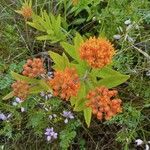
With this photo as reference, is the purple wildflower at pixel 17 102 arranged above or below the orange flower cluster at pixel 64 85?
below

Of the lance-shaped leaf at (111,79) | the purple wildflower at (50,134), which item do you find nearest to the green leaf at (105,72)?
the lance-shaped leaf at (111,79)

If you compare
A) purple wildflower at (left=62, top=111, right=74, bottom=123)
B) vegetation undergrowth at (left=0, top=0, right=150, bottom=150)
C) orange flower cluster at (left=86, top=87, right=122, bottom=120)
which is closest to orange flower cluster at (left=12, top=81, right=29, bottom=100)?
vegetation undergrowth at (left=0, top=0, right=150, bottom=150)

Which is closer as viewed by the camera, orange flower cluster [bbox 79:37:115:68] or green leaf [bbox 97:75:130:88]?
orange flower cluster [bbox 79:37:115:68]

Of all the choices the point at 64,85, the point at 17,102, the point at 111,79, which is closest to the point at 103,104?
the point at 64,85

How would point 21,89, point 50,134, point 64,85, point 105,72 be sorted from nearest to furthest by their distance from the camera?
point 64,85 → point 21,89 → point 105,72 → point 50,134

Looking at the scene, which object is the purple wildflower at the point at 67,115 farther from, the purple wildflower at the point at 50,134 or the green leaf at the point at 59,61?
the green leaf at the point at 59,61

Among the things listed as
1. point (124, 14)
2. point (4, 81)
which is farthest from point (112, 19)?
point (4, 81)

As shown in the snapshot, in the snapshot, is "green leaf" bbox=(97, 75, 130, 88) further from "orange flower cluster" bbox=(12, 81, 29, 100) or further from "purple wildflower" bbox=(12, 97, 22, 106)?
"purple wildflower" bbox=(12, 97, 22, 106)

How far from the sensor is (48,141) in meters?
1.50

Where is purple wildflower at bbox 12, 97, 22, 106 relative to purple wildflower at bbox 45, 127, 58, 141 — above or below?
above

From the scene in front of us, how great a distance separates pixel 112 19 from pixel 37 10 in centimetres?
42

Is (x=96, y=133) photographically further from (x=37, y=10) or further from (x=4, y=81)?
(x=37, y=10)

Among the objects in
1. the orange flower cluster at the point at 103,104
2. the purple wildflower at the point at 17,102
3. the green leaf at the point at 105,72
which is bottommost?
the purple wildflower at the point at 17,102

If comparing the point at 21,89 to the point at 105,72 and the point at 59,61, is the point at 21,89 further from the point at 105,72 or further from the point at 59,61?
the point at 105,72
